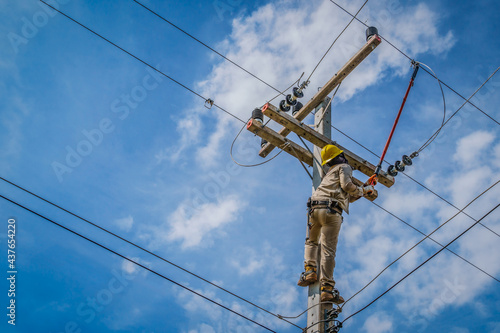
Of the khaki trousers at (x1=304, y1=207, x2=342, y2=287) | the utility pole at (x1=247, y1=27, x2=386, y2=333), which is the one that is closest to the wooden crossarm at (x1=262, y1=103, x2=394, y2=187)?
the utility pole at (x1=247, y1=27, x2=386, y2=333)

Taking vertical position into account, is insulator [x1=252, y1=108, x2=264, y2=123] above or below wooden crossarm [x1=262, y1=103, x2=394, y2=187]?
above

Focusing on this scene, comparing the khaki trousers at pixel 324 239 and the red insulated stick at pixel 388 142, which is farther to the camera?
the red insulated stick at pixel 388 142

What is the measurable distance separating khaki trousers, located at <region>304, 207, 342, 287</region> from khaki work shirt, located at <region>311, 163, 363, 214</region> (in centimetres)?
22

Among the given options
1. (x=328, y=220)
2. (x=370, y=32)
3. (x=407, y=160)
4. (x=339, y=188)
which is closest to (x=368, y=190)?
(x=339, y=188)

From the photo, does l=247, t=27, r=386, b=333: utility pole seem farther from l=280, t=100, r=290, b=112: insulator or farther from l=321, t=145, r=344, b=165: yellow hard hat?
l=321, t=145, r=344, b=165: yellow hard hat

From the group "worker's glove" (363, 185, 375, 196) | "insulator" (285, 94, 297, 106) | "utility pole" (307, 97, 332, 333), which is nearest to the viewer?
"utility pole" (307, 97, 332, 333)

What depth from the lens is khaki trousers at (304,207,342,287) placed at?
5.64 meters

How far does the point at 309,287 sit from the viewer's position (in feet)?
18.7

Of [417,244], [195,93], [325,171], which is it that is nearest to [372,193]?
[325,171]

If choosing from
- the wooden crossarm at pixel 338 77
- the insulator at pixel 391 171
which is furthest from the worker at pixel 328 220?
the wooden crossarm at pixel 338 77

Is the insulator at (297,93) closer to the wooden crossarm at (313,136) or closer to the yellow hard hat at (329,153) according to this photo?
the wooden crossarm at (313,136)

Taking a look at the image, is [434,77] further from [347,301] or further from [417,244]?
[347,301]

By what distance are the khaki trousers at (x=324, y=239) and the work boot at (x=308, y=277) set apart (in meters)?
0.06

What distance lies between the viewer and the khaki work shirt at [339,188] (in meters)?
6.04
